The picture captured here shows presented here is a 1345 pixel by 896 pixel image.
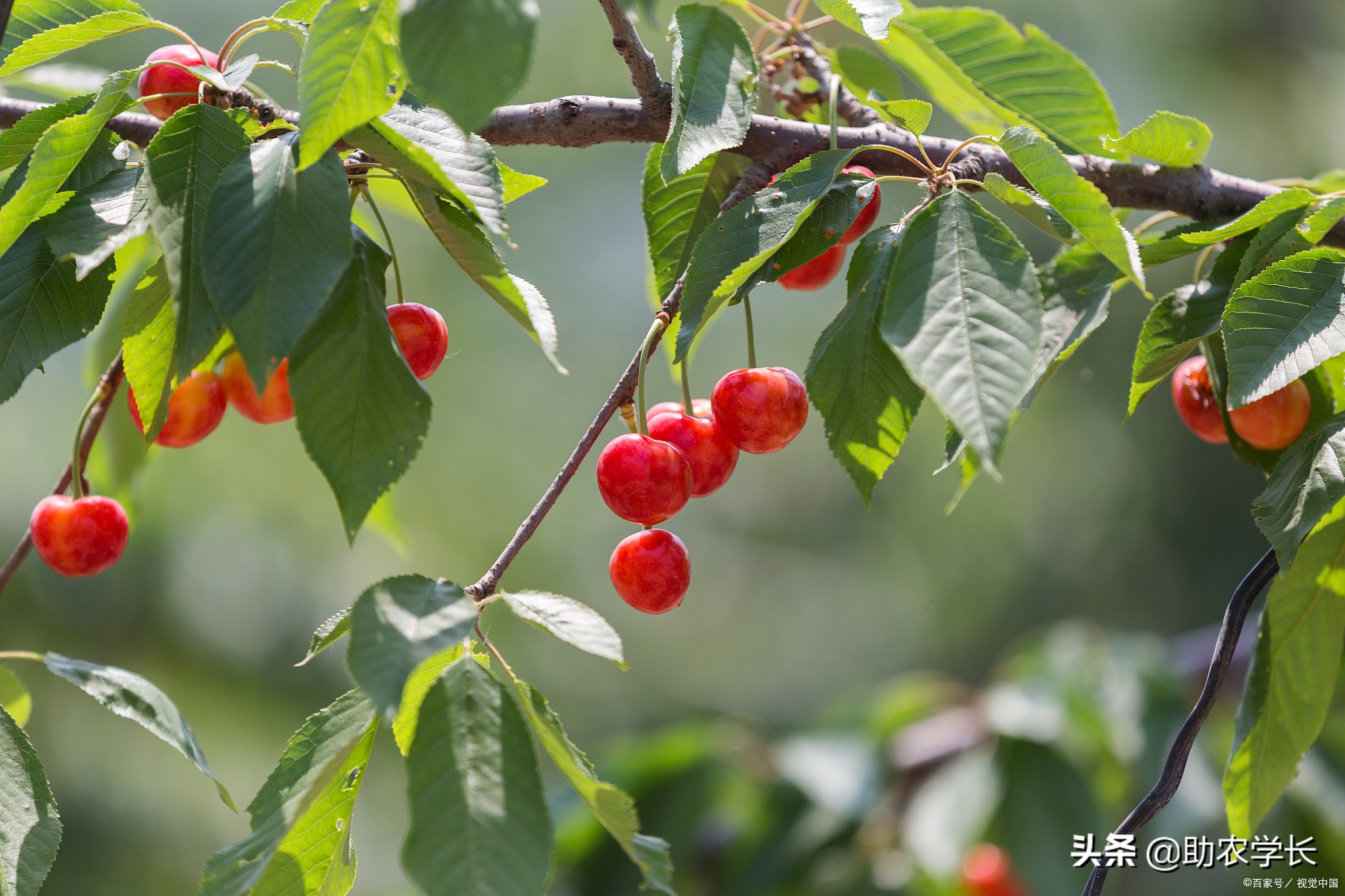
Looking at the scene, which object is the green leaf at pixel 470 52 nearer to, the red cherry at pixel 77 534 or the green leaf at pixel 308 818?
the green leaf at pixel 308 818

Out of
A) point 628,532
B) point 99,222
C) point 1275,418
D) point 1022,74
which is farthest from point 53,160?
point 628,532

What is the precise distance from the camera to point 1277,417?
563 millimetres

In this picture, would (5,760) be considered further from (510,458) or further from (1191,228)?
(510,458)

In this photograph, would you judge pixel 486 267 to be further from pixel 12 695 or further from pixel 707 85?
pixel 12 695

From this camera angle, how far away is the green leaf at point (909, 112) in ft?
1.57

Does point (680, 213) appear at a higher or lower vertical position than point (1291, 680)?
higher

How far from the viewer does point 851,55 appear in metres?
0.68

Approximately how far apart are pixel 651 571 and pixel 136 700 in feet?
0.98

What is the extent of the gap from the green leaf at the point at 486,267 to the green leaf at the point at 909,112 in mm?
200

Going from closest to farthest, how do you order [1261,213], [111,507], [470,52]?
[470,52] → [1261,213] → [111,507]

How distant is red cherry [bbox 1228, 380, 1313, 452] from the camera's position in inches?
22.0

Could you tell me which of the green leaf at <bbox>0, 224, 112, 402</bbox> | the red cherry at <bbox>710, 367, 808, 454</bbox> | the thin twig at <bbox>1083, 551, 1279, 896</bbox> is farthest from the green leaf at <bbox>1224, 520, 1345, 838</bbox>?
the green leaf at <bbox>0, 224, 112, 402</bbox>

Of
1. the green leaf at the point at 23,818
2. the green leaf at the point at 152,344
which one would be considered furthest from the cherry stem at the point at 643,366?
the green leaf at the point at 23,818

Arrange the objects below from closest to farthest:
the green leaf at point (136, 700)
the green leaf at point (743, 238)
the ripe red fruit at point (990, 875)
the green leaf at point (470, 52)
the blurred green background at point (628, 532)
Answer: the green leaf at point (470, 52) < the green leaf at point (743, 238) < the green leaf at point (136, 700) < the ripe red fruit at point (990, 875) < the blurred green background at point (628, 532)
